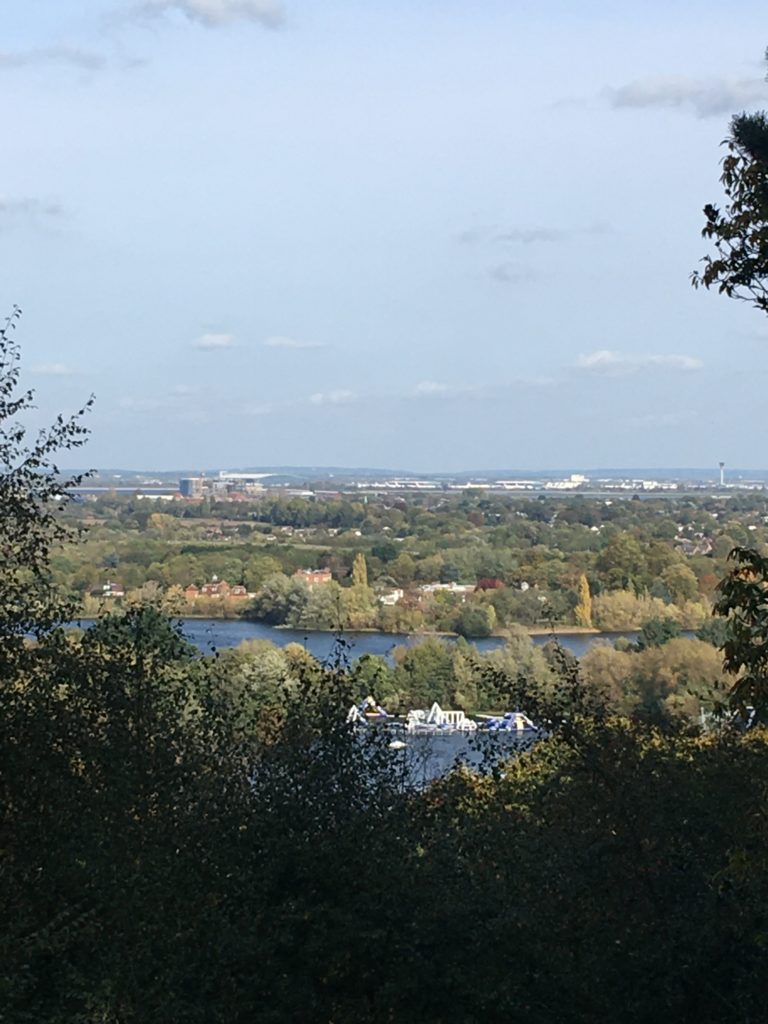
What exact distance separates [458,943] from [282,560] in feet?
195

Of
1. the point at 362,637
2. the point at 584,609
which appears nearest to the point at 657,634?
the point at 362,637

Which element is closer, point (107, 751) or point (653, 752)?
point (107, 751)

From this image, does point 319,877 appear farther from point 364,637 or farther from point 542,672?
point 364,637

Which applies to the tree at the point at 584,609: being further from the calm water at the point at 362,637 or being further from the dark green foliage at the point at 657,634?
the dark green foliage at the point at 657,634

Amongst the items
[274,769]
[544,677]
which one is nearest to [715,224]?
[274,769]

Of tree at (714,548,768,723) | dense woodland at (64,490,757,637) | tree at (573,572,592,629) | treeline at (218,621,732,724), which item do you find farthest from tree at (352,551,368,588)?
tree at (714,548,768,723)

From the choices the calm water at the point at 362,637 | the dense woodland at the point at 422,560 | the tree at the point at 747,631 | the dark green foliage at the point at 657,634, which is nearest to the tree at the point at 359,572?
the dense woodland at the point at 422,560

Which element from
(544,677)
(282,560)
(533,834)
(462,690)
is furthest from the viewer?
(282,560)

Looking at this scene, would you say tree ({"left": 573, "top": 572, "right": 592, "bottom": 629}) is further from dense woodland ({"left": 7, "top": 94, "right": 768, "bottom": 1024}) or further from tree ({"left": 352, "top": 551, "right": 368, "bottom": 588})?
dense woodland ({"left": 7, "top": 94, "right": 768, "bottom": 1024})

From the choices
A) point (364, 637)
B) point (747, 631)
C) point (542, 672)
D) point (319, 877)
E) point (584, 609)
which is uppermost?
point (747, 631)

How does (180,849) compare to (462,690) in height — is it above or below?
above

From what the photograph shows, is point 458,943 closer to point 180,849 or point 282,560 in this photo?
point 180,849

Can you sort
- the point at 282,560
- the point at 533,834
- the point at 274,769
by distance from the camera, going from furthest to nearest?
1. the point at 282,560
2. the point at 533,834
3. the point at 274,769

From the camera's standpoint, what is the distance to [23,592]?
8.23 m
